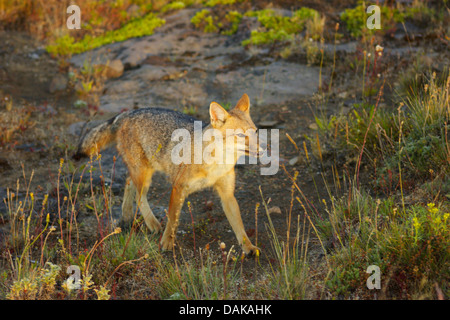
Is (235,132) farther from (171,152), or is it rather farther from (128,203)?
(128,203)

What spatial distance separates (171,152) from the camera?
20.0 ft

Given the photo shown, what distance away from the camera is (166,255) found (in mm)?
5660

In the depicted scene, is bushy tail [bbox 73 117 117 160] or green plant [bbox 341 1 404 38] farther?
green plant [bbox 341 1 404 38]

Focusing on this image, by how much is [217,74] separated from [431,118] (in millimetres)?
6220

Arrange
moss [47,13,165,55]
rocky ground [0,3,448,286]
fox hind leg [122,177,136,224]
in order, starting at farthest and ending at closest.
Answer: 1. moss [47,13,165,55]
2. rocky ground [0,3,448,286]
3. fox hind leg [122,177,136,224]

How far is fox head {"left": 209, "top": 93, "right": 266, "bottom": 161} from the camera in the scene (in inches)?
209

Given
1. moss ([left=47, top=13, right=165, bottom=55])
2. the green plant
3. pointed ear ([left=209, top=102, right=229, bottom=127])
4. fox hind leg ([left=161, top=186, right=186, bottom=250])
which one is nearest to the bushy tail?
fox hind leg ([left=161, top=186, right=186, bottom=250])

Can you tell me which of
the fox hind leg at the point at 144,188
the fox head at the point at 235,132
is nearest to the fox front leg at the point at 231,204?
the fox head at the point at 235,132

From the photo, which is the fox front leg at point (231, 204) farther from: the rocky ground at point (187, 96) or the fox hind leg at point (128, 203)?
the fox hind leg at point (128, 203)

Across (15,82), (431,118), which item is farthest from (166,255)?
(15,82)

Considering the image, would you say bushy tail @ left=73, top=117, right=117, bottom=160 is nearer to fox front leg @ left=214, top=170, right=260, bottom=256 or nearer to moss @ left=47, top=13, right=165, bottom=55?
fox front leg @ left=214, top=170, right=260, bottom=256

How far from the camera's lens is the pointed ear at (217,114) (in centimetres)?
534

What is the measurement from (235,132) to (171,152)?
1.13 metres
